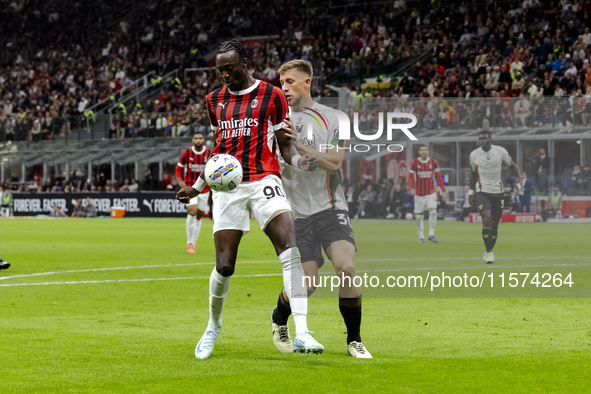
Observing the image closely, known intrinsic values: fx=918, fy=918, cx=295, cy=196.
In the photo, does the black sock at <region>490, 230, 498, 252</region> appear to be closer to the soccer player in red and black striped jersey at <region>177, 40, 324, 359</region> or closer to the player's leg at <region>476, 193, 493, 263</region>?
the player's leg at <region>476, 193, 493, 263</region>

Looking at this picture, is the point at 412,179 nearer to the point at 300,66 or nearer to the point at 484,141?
the point at 484,141

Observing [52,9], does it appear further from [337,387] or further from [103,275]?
[337,387]

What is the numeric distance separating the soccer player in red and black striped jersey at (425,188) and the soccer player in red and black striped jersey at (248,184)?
498 inches

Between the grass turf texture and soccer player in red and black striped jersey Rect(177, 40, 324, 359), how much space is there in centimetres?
45

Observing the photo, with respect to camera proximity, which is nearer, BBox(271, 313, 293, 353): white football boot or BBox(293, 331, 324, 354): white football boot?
BBox(293, 331, 324, 354): white football boot

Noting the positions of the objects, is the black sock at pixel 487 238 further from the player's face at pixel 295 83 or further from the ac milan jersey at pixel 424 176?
the player's face at pixel 295 83

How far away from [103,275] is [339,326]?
6.36 m

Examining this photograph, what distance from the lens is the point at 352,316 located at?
6.60 m

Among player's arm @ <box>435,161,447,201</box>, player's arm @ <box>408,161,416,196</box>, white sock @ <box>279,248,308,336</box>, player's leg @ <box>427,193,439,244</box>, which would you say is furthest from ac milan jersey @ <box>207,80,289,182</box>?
player's leg @ <box>427,193,439,244</box>

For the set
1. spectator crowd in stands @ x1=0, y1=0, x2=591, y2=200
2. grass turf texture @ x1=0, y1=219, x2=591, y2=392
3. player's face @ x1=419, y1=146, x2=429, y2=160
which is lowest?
grass turf texture @ x1=0, y1=219, x2=591, y2=392

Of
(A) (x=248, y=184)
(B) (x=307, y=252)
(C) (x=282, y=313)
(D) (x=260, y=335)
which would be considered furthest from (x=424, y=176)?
(A) (x=248, y=184)

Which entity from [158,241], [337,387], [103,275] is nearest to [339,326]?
[337,387]

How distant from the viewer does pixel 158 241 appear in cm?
2198

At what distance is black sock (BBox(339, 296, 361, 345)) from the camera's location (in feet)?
Result: 21.6
